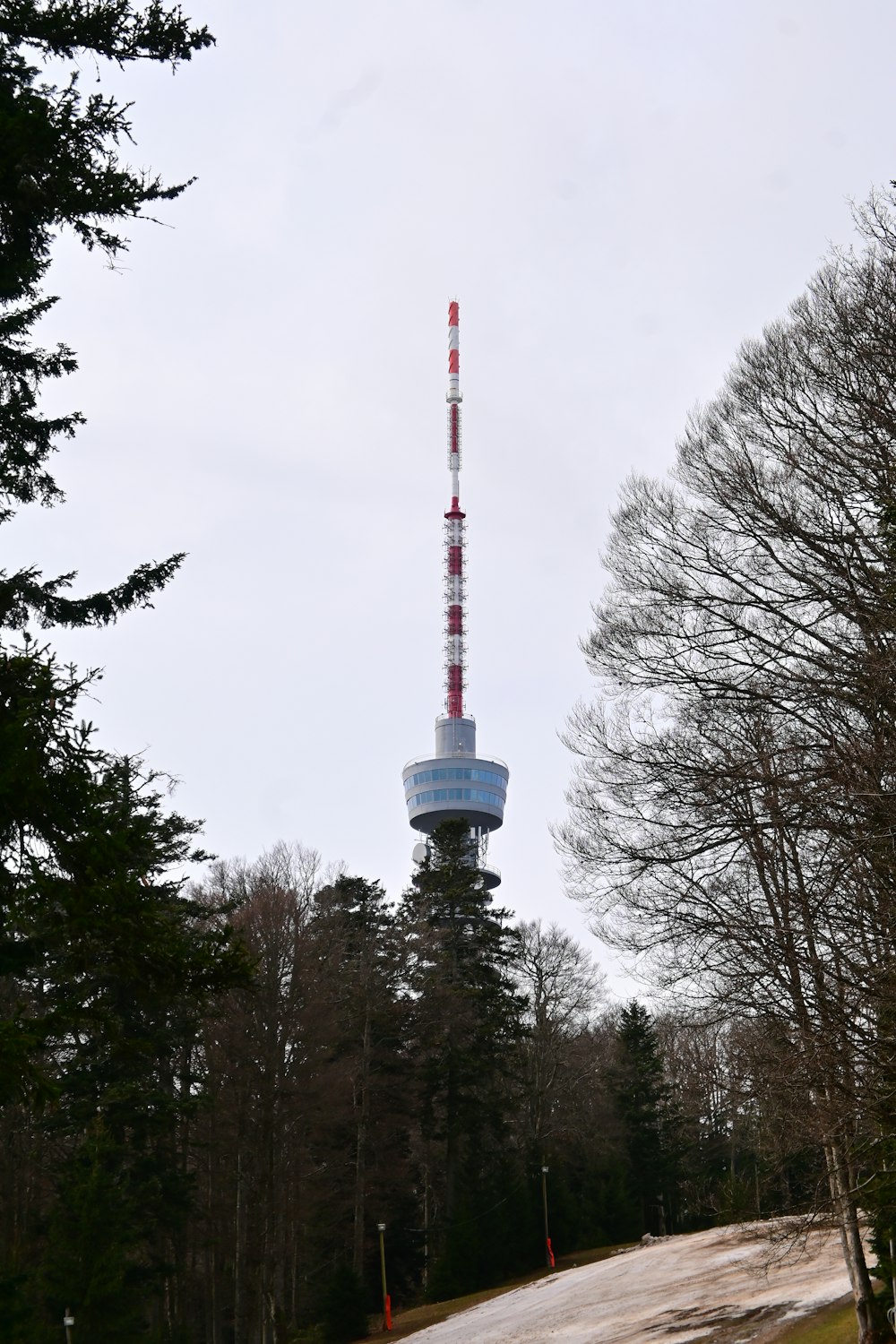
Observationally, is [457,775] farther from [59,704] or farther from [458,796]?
[59,704]

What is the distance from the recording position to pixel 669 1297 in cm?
2847

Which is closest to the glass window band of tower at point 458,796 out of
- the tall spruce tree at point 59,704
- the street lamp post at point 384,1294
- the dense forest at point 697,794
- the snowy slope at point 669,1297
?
the street lamp post at point 384,1294

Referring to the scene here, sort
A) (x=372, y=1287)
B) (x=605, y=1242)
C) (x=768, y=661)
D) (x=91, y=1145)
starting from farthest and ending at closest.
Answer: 1. (x=605, y=1242)
2. (x=372, y=1287)
3. (x=91, y=1145)
4. (x=768, y=661)

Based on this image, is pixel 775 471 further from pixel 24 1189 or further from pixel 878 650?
pixel 24 1189

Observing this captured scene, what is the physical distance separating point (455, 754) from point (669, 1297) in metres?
86.4

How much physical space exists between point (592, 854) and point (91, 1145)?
15926 mm

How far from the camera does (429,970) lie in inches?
1789

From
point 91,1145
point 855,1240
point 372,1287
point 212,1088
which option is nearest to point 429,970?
point 372,1287

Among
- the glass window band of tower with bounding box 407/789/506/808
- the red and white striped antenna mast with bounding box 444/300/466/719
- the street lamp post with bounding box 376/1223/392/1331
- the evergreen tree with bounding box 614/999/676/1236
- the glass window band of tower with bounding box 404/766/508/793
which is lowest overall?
the street lamp post with bounding box 376/1223/392/1331

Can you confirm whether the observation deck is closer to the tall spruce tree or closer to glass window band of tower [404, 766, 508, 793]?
glass window band of tower [404, 766, 508, 793]

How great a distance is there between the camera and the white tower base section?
4523 inches

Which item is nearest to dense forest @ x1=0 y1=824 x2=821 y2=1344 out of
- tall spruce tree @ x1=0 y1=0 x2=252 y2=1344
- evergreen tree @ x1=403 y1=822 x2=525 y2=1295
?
evergreen tree @ x1=403 y1=822 x2=525 y2=1295

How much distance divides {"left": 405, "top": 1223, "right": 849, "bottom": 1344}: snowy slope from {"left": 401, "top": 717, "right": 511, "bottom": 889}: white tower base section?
77321 mm

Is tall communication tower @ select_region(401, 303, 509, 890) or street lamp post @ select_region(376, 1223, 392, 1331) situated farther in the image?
tall communication tower @ select_region(401, 303, 509, 890)
